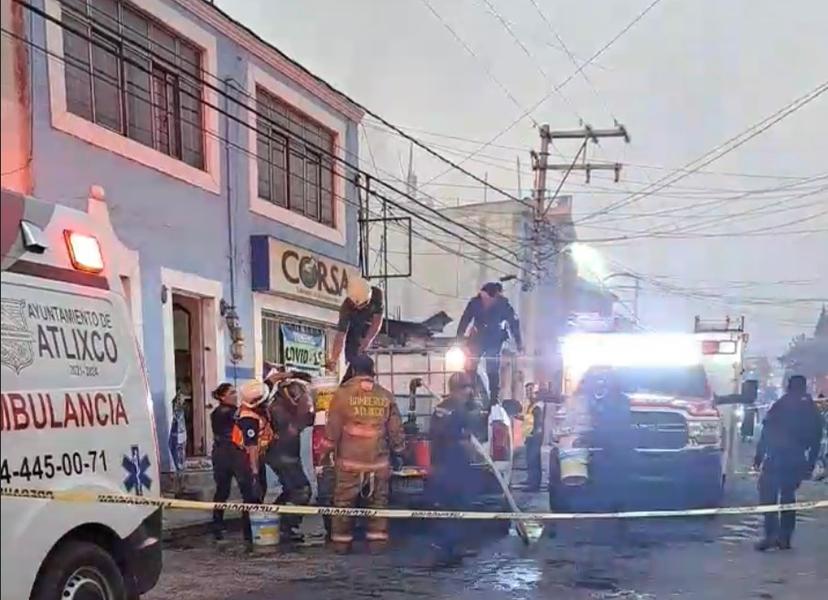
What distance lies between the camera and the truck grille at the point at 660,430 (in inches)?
456

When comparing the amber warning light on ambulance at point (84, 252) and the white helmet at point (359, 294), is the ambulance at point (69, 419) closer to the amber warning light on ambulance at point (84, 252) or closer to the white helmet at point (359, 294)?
the amber warning light on ambulance at point (84, 252)

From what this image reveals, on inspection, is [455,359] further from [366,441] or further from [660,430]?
[366,441]

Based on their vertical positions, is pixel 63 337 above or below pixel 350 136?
below

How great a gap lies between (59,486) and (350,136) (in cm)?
1499

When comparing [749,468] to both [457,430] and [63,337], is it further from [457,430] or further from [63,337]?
[63,337]

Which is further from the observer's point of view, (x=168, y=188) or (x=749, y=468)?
(x=749, y=468)

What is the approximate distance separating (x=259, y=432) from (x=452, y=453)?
7.56ft

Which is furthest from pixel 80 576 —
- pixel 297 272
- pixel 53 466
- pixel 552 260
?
pixel 552 260

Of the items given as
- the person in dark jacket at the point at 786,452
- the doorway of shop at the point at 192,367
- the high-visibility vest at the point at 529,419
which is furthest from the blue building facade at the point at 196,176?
the person in dark jacket at the point at 786,452

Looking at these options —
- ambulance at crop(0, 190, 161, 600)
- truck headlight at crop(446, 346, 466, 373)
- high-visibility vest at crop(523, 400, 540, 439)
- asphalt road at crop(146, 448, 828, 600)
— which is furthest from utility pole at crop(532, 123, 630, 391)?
ambulance at crop(0, 190, 161, 600)

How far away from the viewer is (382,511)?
8.12 metres

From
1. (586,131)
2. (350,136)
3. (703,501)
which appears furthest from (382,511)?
(586,131)

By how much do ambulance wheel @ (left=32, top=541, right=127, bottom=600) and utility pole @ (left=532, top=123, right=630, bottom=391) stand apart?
1174 centimetres

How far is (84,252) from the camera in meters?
5.14
